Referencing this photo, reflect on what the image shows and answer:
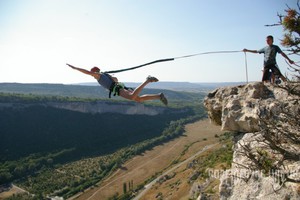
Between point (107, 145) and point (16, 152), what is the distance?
26.7m

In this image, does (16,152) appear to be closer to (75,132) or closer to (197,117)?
(75,132)

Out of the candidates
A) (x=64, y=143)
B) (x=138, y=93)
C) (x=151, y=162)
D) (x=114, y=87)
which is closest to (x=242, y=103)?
(x=138, y=93)

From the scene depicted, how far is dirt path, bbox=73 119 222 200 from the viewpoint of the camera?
2137 inches

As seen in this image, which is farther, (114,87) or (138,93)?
(114,87)

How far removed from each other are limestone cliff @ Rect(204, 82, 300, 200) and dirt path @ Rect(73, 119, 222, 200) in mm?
44307

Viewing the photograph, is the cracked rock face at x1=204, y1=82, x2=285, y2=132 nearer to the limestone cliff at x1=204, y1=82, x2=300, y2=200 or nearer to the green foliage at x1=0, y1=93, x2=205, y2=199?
the limestone cliff at x1=204, y1=82, x2=300, y2=200

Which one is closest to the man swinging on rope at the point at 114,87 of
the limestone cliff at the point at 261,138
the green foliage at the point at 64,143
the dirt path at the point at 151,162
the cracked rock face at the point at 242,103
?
the limestone cliff at the point at 261,138

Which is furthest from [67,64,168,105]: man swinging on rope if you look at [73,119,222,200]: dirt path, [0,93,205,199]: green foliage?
[73,119,222,200]: dirt path

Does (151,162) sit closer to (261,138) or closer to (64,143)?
(64,143)

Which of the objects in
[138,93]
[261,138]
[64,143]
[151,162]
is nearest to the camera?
[261,138]

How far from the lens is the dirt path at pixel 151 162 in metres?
54.3

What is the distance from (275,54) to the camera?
918 cm

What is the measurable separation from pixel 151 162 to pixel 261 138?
63.3 meters

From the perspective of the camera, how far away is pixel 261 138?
8.12 m
